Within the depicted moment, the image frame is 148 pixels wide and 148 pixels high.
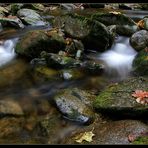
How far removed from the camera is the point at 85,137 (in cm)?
433

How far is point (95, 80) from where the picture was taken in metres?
6.90

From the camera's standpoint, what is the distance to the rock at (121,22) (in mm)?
9711

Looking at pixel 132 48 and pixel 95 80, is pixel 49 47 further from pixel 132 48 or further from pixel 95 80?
pixel 132 48

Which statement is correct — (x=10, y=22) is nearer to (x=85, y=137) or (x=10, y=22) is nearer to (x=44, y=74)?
(x=44, y=74)

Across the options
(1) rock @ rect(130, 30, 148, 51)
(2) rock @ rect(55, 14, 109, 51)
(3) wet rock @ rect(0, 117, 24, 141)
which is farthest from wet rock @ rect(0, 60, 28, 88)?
(1) rock @ rect(130, 30, 148, 51)

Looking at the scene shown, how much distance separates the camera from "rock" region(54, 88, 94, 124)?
4.98 meters

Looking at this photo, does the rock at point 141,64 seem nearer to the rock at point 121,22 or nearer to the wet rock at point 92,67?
the wet rock at point 92,67

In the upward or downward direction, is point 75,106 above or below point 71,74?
above

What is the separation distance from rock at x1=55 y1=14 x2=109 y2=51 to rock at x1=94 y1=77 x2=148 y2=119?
2811 millimetres

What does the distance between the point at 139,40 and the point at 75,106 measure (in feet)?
14.7

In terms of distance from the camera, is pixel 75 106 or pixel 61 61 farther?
pixel 61 61

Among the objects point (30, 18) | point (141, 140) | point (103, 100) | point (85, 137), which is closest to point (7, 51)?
point (30, 18)

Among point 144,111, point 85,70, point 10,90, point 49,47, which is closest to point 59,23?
point 49,47

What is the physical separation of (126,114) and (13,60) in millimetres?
4178
